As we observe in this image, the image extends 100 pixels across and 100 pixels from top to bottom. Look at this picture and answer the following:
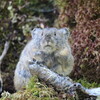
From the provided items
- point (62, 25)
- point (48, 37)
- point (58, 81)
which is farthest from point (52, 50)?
point (62, 25)

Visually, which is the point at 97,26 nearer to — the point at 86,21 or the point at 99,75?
the point at 86,21

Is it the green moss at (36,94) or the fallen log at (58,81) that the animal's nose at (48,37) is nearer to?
the fallen log at (58,81)

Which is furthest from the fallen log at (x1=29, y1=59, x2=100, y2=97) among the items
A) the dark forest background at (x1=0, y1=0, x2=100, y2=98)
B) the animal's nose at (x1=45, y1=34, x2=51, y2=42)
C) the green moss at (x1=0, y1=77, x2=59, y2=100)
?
the dark forest background at (x1=0, y1=0, x2=100, y2=98)

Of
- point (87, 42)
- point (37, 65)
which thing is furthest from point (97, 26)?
point (37, 65)

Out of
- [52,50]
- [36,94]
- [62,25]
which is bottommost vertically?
[36,94]

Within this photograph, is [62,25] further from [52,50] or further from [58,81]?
[58,81]

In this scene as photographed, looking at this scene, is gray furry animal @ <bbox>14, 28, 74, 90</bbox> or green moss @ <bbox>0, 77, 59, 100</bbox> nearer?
green moss @ <bbox>0, 77, 59, 100</bbox>

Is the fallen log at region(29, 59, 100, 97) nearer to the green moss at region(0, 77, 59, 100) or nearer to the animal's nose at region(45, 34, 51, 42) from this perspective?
the green moss at region(0, 77, 59, 100)

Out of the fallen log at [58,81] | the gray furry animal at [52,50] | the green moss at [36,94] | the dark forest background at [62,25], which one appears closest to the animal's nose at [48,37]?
the gray furry animal at [52,50]
